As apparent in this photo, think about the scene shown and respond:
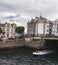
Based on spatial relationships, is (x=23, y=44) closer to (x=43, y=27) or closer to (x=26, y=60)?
(x=26, y=60)

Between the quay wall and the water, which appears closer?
the water

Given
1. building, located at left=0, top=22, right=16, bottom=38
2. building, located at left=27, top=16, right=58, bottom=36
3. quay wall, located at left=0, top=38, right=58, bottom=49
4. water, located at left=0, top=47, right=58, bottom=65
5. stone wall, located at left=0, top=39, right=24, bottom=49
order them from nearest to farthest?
1. water, located at left=0, top=47, right=58, bottom=65
2. stone wall, located at left=0, top=39, right=24, bottom=49
3. quay wall, located at left=0, top=38, right=58, bottom=49
4. building, located at left=27, top=16, right=58, bottom=36
5. building, located at left=0, top=22, right=16, bottom=38

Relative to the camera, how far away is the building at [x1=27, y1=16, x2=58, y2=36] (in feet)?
563

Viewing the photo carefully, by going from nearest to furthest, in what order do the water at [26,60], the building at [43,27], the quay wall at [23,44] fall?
the water at [26,60] < the quay wall at [23,44] < the building at [43,27]

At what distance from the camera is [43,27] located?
172 metres

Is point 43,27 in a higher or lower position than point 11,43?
higher

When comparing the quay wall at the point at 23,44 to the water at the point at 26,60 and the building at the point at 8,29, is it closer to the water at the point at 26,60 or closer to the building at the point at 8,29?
the water at the point at 26,60

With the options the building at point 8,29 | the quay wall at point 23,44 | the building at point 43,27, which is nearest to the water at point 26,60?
the quay wall at point 23,44

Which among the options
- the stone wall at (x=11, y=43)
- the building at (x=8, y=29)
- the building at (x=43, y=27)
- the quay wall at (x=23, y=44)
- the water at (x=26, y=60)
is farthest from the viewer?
the building at (x=8, y=29)

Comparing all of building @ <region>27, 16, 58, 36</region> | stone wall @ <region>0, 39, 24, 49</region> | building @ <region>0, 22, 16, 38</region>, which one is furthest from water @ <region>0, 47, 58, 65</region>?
building @ <region>0, 22, 16, 38</region>

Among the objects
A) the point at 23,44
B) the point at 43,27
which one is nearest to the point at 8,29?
the point at 43,27

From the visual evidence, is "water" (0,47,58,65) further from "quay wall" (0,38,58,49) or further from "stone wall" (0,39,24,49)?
"quay wall" (0,38,58,49)

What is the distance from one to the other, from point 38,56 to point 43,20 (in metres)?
81.1

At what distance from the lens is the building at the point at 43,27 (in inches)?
6752
